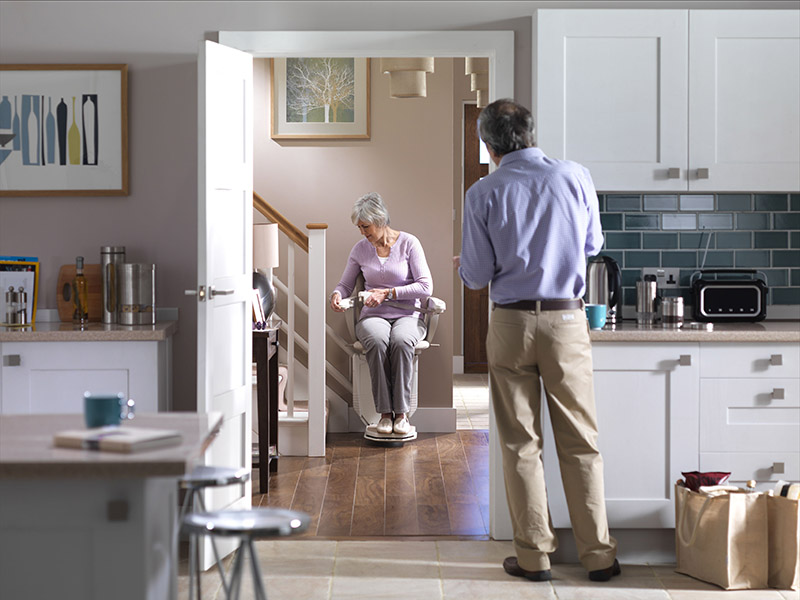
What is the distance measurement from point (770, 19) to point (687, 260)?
1.05 metres

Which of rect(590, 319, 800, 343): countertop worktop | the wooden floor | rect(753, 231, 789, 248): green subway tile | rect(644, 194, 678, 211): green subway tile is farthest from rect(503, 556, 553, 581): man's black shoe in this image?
rect(753, 231, 789, 248): green subway tile

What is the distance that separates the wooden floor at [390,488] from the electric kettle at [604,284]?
3.58 ft

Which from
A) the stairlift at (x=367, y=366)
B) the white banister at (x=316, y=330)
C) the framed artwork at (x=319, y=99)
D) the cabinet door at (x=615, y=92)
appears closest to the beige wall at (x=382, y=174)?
the framed artwork at (x=319, y=99)

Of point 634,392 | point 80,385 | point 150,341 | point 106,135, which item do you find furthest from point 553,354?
point 106,135

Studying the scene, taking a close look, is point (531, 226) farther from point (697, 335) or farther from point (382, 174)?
point (382, 174)

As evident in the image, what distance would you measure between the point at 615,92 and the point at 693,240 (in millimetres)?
840

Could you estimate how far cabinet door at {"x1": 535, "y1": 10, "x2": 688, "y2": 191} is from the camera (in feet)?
12.2

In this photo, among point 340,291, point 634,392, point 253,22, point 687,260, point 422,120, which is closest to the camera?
point 634,392

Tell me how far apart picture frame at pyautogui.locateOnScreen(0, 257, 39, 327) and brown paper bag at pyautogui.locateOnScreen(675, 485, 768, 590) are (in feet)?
8.84

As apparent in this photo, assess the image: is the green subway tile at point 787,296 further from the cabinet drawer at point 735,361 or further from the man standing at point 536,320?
the man standing at point 536,320

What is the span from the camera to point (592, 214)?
3.41 metres

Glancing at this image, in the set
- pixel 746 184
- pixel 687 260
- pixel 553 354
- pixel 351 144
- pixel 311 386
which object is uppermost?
pixel 351 144

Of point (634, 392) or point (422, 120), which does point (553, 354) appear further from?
point (422, 120)

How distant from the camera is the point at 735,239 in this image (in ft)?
13.7
